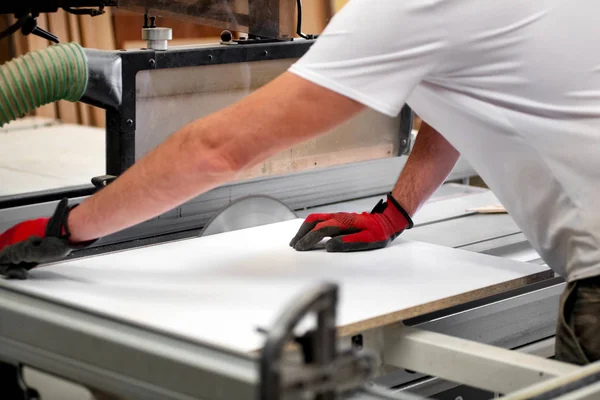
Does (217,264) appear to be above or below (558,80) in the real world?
below

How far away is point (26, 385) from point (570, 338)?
0.88 meters

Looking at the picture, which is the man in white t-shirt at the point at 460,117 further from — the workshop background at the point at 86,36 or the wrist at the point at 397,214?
the workshop background at the point at 86,36

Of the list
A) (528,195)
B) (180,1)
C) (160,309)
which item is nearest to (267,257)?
(160,309)

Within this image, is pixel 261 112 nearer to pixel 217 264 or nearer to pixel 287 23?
pixel 217 264

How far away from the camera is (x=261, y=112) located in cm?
135

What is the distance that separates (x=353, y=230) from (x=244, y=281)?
1.10 ft

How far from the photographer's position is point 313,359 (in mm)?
1011

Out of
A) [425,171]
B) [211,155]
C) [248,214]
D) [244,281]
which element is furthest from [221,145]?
[248,214]

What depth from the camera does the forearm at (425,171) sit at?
1.89 m

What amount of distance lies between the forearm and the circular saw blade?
1.64 ft

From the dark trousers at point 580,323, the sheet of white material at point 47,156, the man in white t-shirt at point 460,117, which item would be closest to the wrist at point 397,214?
the man in white t-shirt at point 460,117

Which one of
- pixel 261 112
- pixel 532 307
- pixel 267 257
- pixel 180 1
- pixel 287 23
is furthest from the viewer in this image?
pixel 287 23

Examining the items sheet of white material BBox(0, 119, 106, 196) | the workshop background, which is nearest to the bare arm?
sheet of white material BBox(0, 119, 106, 196)

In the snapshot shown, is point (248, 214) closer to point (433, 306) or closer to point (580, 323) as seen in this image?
point (433, 306)
